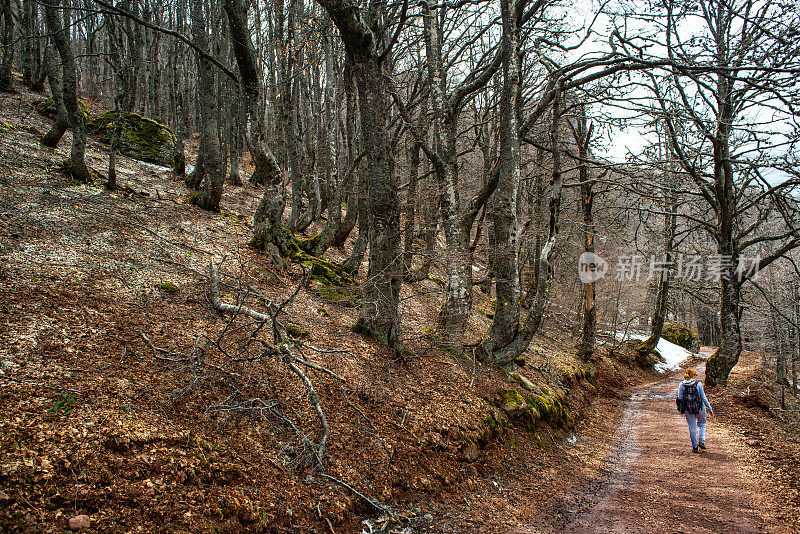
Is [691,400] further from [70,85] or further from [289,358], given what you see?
[70,85]

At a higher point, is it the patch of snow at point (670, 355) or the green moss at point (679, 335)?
the green moss at point (679, 335)

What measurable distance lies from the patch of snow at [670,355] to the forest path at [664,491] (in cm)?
1252

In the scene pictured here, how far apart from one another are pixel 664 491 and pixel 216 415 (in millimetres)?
6054

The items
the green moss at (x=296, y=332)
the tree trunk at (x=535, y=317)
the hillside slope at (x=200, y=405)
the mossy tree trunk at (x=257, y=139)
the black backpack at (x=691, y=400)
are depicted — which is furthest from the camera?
the tree trunk at (x=535, y=317)

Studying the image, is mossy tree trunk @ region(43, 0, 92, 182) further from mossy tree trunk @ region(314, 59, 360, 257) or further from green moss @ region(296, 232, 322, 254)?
mossy tree trunk @ region(314, 59, 360, 257)

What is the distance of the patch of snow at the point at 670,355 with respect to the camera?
19080 mm

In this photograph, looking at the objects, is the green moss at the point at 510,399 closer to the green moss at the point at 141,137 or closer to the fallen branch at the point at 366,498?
the fallen branch at the point at 366,498

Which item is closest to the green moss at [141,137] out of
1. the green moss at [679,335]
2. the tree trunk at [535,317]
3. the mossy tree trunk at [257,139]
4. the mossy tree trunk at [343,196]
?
the mossy tree trunk at [343,196]

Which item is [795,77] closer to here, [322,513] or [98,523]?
[322,513]

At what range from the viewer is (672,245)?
54.3ft

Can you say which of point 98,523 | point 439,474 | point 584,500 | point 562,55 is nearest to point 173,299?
point 98,523

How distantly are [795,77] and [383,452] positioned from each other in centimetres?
672

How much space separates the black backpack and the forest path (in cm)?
77

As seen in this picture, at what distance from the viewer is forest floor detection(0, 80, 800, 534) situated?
2.77 m
